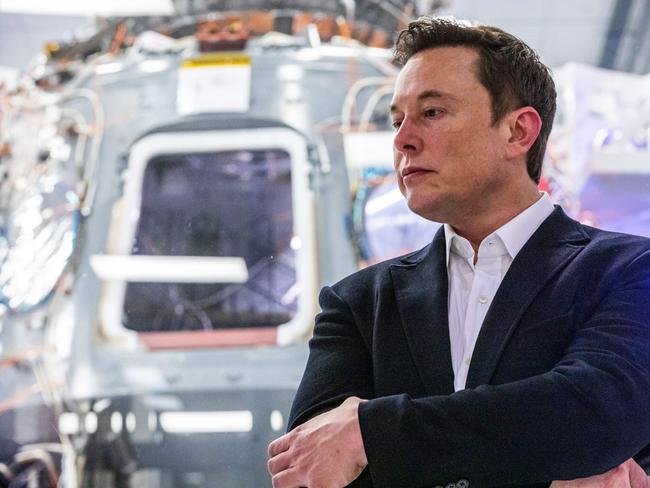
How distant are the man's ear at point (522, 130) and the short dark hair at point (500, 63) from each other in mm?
14

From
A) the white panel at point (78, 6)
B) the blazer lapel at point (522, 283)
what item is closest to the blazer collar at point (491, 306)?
the blazer lapel at point (522, 283)

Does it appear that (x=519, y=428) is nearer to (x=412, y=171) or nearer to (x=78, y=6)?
(x=412, y=171)

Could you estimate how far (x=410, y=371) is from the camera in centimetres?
99

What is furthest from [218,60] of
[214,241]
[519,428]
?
[519,428]

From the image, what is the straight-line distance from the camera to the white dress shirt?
1014mm

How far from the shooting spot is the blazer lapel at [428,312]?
3.17ft

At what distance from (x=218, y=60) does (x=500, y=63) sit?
63.6 inches

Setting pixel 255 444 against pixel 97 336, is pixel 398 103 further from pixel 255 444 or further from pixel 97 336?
pixel 97 336

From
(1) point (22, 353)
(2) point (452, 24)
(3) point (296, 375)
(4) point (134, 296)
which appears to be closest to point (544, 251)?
(2) point (452, 24)

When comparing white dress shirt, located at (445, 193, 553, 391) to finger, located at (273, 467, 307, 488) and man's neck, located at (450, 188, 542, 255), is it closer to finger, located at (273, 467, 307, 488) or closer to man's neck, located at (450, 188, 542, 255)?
man's neck, located at (450, 188, 542, 255)

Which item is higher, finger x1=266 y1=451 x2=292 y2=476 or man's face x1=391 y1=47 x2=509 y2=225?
man's face x1=391 y1=47 x2=509 y2=225

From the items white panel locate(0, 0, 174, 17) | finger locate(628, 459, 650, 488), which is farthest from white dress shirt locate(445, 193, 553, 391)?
white panel locate(0, 0, 174, 17)

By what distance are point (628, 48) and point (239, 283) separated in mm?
1369

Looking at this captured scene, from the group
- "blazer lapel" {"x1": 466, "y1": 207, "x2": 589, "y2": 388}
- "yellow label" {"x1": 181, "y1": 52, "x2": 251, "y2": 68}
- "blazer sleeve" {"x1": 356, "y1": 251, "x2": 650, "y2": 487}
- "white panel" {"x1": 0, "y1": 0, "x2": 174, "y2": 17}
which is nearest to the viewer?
"blazer sleeve" {"x1": 356, "y1": 251, "x2": 650, "y2": 487}
